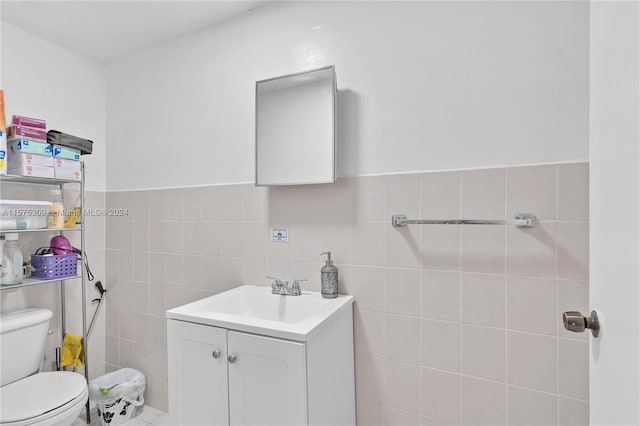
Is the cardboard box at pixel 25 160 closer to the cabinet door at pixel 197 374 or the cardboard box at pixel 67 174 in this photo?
the cardboard box at pixel 67 174

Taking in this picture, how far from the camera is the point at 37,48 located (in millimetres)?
1974

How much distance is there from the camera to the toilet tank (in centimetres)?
162

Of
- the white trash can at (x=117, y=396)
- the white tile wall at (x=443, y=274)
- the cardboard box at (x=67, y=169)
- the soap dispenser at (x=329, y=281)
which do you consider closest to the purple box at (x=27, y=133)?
the cardboard box at (x=67, y=169)

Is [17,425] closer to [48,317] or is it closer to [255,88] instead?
[48,317]

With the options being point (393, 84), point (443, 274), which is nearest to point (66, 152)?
point (393, 84)

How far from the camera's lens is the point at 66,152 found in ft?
6.12

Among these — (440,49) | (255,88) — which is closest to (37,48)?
(255,88)

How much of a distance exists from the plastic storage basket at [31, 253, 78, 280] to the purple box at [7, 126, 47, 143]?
0.64 m

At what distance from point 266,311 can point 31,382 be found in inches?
48.0

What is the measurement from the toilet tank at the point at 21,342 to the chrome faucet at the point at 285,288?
1.31m

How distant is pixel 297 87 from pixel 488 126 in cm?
86

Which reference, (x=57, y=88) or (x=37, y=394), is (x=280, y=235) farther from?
(x=57, y=88)
